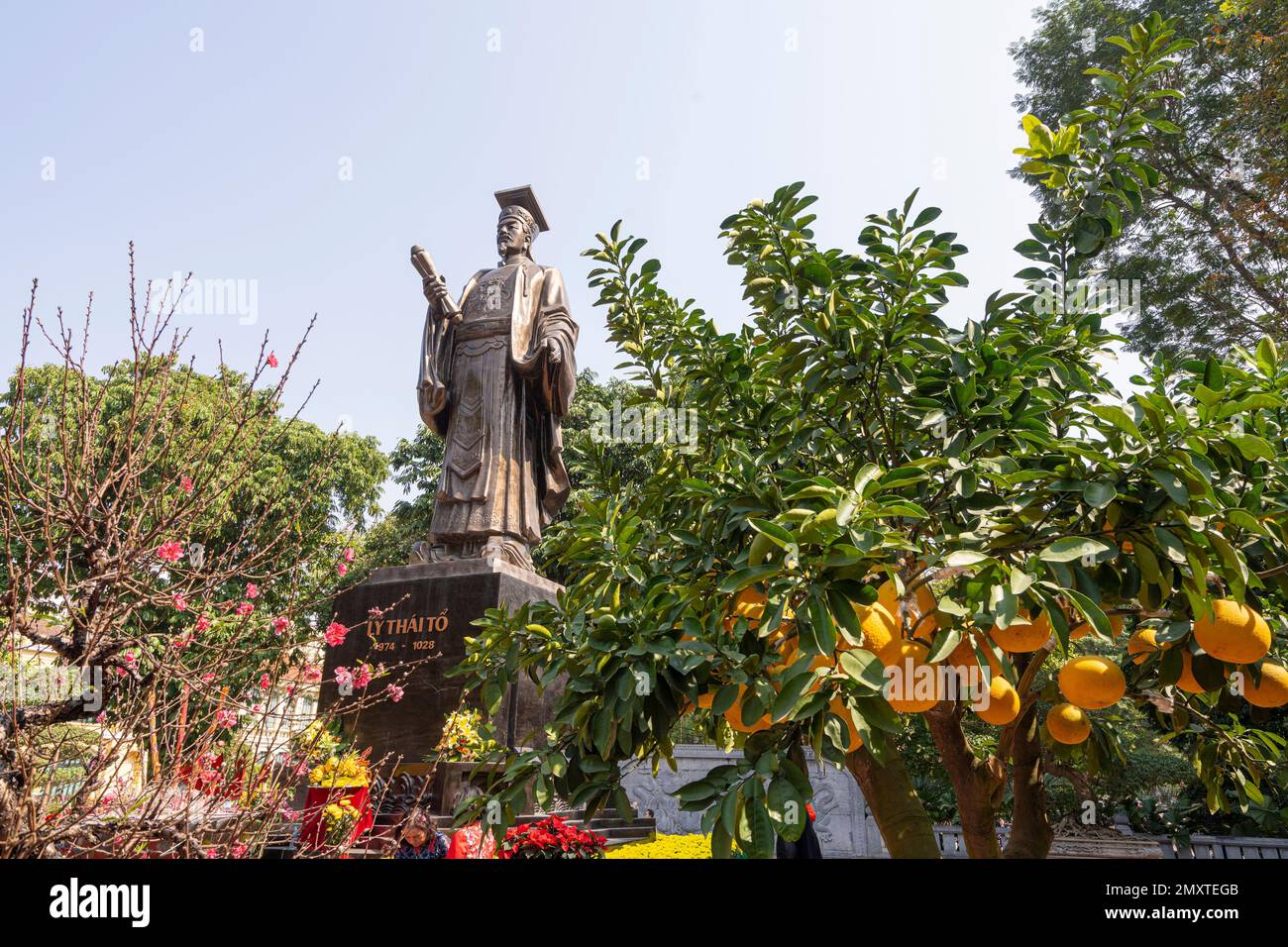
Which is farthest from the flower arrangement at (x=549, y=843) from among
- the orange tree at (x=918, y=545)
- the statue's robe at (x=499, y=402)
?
the statue's robe at (x=499, y=402)

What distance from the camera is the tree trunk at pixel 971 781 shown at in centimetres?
230

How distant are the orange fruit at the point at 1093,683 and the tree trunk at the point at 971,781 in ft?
1.12

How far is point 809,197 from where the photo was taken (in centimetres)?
247

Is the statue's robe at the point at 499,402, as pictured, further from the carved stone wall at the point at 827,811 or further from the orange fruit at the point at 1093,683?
the carved stone wall at the point at 827,811

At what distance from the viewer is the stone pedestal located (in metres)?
→ 7.79

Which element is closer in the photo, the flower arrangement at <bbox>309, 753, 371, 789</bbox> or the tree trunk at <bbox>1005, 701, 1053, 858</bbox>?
the tree trunk at <bbox>1005, 701, 1053, 858</bbox>

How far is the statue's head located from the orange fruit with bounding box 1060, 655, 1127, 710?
10.3m

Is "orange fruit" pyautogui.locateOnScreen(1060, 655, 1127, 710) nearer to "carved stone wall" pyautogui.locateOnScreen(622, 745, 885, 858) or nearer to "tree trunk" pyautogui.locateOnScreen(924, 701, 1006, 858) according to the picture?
"tree trunk" pyautogui.locateOnScreen(924, 701, 1006, 858)

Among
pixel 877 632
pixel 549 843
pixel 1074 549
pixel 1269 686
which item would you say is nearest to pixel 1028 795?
pixel 1269 686

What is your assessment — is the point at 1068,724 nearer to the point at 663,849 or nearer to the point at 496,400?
the point at 663,849

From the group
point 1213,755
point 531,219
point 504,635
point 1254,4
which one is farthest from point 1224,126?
point 504,635

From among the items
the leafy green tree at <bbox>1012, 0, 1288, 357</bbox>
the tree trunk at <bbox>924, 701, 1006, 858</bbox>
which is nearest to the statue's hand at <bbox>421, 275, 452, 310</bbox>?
the tree trunk at <bbox>924, 701, 1006, 858</bbox>
